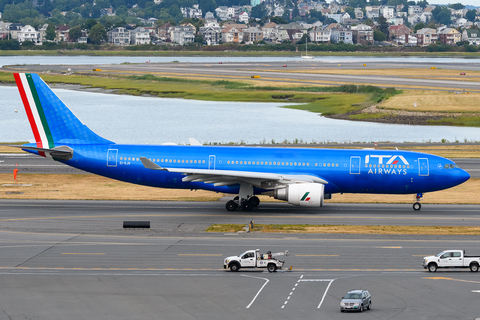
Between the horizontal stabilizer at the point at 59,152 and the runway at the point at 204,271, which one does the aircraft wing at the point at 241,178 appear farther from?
the horizontal stabilizer at the point at 59,152

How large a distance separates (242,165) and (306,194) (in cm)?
593

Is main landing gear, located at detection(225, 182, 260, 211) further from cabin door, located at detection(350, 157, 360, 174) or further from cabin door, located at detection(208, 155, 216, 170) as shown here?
cabin door, located at detection(350, 157, 360, 174)

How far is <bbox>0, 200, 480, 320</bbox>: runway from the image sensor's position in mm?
27906

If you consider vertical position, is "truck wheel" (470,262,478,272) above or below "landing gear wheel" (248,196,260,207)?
below

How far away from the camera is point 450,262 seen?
3344 centimetres

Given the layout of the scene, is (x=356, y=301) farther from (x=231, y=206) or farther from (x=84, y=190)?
(x=84, y=190)

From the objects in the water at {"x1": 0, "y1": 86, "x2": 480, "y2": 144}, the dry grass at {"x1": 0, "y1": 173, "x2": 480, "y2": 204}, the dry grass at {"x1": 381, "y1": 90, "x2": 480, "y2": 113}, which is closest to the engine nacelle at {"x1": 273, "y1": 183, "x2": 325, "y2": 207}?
the dry grass at {"x1": 0, "y1": 173, "x2": 480, "y2": 204}

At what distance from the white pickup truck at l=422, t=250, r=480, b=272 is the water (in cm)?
6324

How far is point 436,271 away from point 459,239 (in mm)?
7978

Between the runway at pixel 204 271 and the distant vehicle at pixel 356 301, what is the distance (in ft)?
1.15

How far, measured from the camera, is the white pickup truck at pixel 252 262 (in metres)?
33.6

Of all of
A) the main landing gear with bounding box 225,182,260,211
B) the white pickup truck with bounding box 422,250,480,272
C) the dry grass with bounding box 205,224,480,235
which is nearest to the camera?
the white pickup truck with bounding box 422,250,480,272

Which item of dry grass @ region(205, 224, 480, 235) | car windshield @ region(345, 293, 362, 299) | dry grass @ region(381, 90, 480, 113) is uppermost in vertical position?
dry grass @ region(381, 90, 480, 113)

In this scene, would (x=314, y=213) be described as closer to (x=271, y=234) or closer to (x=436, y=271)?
(x=271, y=234)
